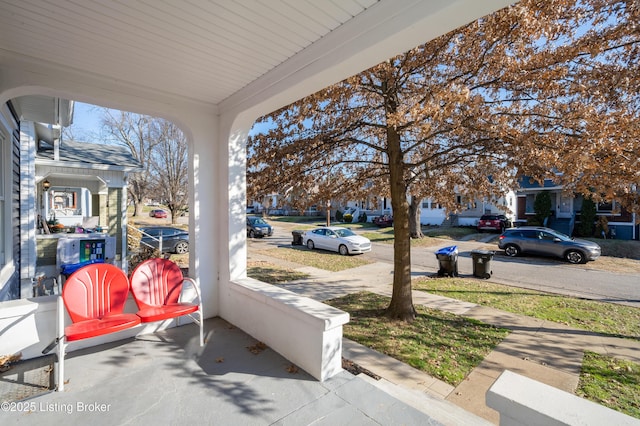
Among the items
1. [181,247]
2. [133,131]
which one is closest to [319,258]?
[181,247]

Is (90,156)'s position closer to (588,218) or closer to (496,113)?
(496,113)

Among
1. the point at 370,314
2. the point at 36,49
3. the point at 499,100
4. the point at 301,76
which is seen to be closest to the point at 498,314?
the point at 370,314

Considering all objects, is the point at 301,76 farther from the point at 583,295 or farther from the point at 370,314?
the point at 583,295

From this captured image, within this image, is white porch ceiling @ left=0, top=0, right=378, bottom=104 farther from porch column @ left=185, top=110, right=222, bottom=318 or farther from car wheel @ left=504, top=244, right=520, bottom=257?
car wheel @ left=504, top=244, right=520, bottom=257

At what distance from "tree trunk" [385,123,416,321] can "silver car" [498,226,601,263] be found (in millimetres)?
10228

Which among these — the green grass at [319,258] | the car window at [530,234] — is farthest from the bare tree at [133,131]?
the car window at [530,234]

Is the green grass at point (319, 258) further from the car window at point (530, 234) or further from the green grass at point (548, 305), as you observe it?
the car window at point (530, 234)

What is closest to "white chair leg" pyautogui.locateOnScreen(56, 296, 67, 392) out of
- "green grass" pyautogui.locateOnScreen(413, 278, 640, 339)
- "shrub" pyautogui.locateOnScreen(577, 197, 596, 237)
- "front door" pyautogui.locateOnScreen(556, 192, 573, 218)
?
"green grass" pyautogui.locateOnScreen(413, 278, 640, 339)

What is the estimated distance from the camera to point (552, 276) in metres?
10.2

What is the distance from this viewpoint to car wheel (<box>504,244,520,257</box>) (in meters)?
13.7

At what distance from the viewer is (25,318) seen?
10.3 ft

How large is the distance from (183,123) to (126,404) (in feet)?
10.7

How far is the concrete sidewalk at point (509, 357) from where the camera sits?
357cm

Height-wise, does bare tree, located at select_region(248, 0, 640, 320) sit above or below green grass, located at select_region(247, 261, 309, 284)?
above
